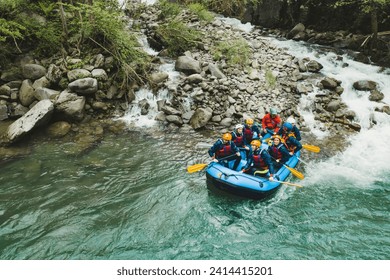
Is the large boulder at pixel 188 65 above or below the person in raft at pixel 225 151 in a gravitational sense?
above

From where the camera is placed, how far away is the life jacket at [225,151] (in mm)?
6531

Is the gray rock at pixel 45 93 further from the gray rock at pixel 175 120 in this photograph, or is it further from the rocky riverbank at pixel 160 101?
the gray rock at pixel 175 120

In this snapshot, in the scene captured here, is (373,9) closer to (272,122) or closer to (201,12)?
(272,122)

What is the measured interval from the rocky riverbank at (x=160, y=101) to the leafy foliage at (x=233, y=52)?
304mm

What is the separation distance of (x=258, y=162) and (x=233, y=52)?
21.2 ft

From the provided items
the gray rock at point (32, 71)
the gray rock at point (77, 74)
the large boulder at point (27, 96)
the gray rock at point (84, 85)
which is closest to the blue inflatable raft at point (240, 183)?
the gray rock at point (84, 85)

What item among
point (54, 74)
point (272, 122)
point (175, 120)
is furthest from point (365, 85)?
point (54, 74)

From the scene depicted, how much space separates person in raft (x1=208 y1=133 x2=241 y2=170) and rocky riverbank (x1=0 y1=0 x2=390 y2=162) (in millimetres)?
2313

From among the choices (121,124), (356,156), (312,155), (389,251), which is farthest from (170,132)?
(389,251)

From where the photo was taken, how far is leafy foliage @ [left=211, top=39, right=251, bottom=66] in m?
11.2

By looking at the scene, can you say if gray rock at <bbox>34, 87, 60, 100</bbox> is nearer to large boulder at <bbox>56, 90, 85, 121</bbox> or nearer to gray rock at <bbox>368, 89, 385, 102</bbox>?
large boulder at <bbox>56, 90, 85, 121</bbox>

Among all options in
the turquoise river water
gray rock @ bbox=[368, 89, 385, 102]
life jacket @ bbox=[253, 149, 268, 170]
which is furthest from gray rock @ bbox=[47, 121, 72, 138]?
gray rock @ bbox=[368, 89, 385, 102]

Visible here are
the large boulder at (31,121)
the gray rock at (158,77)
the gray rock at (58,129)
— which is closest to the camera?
the large boulder at (31,121)

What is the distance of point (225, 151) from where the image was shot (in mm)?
6570
